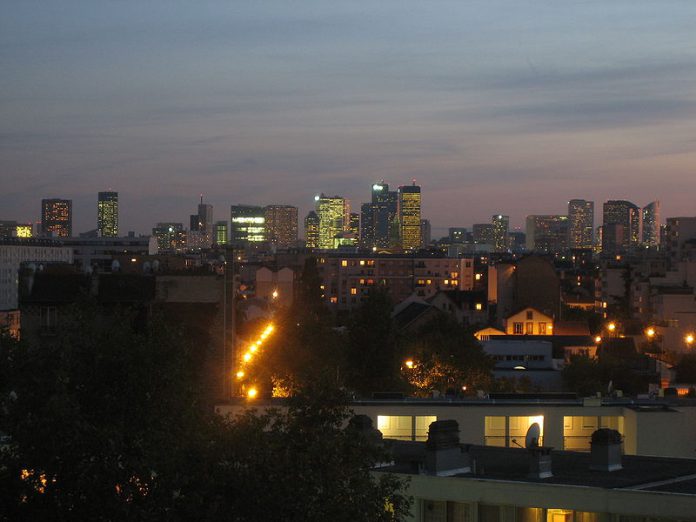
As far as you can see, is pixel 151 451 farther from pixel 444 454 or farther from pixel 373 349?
pixel 373 349

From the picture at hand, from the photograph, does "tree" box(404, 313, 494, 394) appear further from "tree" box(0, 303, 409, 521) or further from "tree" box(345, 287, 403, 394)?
"tree" box(0, 303, 409, 521)

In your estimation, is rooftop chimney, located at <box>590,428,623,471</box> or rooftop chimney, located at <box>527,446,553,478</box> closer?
rooftop chimney, located at <box>527,446,553,478</box>

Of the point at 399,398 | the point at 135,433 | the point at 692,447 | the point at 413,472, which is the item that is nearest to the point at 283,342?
the point at 399,398

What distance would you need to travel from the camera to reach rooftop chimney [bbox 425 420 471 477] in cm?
2367

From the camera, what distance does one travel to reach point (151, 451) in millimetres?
17672

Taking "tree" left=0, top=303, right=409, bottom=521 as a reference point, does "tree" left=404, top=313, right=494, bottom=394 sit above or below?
below

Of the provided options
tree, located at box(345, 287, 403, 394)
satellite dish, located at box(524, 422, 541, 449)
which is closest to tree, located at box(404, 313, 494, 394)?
tree, located at box(345, 287, 403, 394)

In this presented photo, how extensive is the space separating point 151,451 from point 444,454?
7.62 meters

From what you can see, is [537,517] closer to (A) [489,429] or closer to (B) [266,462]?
(B) [266,462]

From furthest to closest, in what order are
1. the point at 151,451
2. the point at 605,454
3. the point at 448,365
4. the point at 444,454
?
the point at 448,365 → the point at 605,454 → the point at 444,454 → the point at 151,451

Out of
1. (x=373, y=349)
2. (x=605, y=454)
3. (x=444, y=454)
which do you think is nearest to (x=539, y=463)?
(x=444, y=454)

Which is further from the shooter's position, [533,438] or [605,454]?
[533,438]

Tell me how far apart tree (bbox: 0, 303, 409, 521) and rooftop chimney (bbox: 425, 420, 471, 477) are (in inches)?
196

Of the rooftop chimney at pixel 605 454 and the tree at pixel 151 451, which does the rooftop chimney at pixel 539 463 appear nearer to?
the rooftop chimney at pixel 605 454
